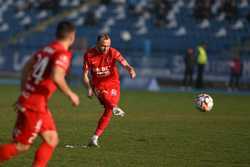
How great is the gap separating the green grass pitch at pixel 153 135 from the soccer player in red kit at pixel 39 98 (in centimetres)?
192

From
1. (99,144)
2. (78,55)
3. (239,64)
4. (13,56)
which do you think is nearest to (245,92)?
(239,64)

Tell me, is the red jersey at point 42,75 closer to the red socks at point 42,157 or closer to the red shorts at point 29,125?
the red shorts at point 29,125

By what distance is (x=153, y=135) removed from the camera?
1588 cm

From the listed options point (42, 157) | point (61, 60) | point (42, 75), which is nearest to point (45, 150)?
point (42, 157)

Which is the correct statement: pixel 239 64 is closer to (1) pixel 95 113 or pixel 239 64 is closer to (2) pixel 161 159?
(1) pixel 95 113

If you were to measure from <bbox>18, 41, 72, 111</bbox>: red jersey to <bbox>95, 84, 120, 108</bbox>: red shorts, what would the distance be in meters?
5.13

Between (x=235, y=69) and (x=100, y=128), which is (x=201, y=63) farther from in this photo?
(x=100, y=128)

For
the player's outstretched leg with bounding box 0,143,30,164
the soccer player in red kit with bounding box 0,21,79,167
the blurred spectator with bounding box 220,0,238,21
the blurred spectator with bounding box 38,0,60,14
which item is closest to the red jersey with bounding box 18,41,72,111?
the soccer player in red kit with bounding box 0,21,79,167

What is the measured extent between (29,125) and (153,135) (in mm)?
6770

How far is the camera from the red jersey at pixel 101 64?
14836 millimetres

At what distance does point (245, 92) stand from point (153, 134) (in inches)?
771

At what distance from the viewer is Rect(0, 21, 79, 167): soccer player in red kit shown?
936 centimetres

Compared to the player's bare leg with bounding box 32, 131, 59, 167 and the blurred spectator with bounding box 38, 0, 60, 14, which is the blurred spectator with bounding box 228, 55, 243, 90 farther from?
the player's bare leg with bounding box 32, 131, 59, 167

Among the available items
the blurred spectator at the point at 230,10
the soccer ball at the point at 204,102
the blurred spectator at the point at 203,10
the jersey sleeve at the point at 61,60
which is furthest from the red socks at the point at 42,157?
the blurred spectator at the point at 203,10
